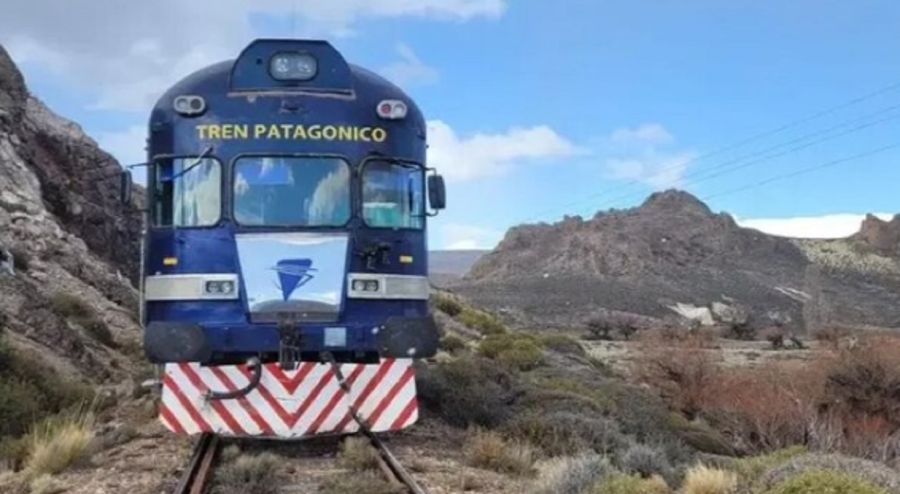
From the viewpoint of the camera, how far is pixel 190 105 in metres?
12.2

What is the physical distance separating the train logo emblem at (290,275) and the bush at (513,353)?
541 inches

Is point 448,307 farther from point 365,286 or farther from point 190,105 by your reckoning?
point 190,105

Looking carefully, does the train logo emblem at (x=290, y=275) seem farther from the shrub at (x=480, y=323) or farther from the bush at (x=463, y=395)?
the shrub at (x=480, y=323)

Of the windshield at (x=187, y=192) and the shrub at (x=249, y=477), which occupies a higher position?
the windshield at (x=187, y=192)

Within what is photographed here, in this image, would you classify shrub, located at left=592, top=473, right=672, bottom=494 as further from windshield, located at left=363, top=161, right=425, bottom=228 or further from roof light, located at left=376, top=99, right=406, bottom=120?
roof light, located at left=376, top=99, right=406, bottom=120

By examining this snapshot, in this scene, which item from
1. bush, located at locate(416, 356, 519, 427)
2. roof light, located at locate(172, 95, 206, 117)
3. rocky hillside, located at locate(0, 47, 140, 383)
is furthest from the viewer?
rocky hillside, located at locate(0, 47, 140, 383)

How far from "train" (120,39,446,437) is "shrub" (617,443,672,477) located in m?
2.24

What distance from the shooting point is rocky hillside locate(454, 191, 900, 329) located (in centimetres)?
10344

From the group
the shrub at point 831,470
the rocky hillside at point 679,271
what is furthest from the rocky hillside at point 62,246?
the rocky hillside at point 679,271

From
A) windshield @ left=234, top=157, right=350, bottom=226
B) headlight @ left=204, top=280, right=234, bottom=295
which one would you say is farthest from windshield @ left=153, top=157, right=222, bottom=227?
headlight @ left=204, top=280, right=234, bottom=295

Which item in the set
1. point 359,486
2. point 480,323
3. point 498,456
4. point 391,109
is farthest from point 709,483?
point 480,323

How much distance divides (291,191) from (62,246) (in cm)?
2010

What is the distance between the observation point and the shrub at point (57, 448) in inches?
424

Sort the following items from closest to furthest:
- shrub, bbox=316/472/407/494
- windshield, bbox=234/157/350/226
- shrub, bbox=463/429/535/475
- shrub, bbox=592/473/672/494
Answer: shrub, bbox=592/473/672/494 < shrub, bbox=316/472/407/494 < shrub, bbox=463/429/535/475 < windshield, bbox=234/157/350/226
